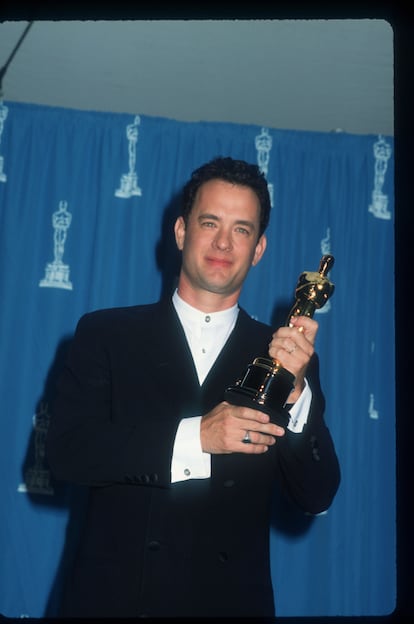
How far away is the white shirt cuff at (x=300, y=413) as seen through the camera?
1.79m

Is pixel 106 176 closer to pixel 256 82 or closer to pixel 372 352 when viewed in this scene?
pixel 256 82

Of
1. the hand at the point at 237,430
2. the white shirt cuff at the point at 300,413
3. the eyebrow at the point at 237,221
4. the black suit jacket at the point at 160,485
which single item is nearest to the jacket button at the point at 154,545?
the black suit jacket at the point at 160,485

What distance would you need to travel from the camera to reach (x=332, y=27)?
327 centimetres

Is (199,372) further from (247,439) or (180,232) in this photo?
(180,232)

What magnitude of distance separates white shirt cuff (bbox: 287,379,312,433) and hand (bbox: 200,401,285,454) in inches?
7.7

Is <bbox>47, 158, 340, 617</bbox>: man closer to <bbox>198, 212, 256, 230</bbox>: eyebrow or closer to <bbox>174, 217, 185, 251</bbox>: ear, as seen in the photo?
<bbox>198, 212, 256, 230</bbox>: eyebrow

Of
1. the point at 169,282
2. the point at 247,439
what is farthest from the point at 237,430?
the point at 169,282

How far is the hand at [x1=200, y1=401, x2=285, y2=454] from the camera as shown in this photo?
5.12ft

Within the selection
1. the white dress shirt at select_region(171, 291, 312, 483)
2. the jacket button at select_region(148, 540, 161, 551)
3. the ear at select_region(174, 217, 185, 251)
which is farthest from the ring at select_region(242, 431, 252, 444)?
the ear at select_region(174, 217, 185, 251)

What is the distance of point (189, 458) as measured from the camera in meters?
1.69

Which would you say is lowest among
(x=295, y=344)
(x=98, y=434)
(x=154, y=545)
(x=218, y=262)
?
(x=154, y=545)

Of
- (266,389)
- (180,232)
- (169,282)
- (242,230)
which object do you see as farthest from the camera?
(169,282)

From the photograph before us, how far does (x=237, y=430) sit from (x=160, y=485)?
28cm

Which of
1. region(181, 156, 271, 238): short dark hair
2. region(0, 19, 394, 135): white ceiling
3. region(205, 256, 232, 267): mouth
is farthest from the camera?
region(0, 19, 394, 135): white ceiling
